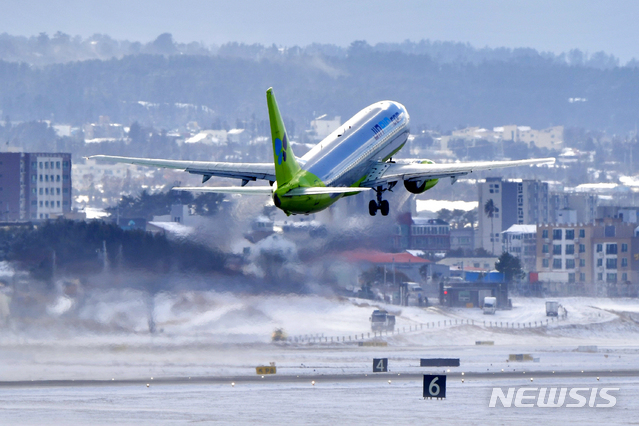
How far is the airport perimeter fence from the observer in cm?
11294

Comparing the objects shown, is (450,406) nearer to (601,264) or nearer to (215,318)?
(215,318)

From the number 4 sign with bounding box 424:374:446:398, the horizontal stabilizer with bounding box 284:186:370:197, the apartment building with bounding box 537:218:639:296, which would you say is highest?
the horizontal stabilizer with bounding box 284:186:370:197

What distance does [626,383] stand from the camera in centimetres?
10912

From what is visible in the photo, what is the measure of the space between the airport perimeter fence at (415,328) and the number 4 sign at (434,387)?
42.9ft

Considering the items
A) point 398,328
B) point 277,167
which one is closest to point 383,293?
point 398,328

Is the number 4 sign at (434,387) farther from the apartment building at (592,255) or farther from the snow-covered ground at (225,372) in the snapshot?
the apartment building at (592,255)

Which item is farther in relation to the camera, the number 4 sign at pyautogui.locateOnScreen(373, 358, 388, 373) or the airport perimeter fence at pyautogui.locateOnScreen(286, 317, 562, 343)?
the number 4 sign at pyautogui.locateOnScreen(373, 358, 388, 373)

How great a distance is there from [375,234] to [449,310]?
4339 centimetres

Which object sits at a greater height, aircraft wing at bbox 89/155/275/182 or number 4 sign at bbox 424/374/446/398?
aircraft wing at bbox 89/155/275/182

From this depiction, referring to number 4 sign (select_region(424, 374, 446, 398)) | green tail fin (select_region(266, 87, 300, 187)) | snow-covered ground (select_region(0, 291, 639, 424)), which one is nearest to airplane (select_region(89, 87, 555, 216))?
green tail fin (select_region(266, 87, 300, 187))

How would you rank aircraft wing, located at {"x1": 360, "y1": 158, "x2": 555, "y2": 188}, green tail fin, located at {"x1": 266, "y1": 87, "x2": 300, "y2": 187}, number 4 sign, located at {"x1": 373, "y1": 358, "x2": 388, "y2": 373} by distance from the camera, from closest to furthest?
1. green tail fin, located at {"x1": 266, "y1": 87, "x2": 300, "y2": 187}
2. aircraft wing, located at {"x1": 360, "y1": 158, "x2": 555, "y2": 188}
3. number 4 sign, located at {"x1": 373, "y1": 358, "x2": 388, "y2": 373}

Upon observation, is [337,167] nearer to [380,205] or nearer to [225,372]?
[380,205]

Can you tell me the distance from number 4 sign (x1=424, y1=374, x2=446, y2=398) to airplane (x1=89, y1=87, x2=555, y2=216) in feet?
82.0

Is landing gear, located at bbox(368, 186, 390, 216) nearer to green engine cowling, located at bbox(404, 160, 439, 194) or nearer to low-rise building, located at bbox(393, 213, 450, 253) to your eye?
green engine cowling, located at bbox(404, 160, 439, 194)
